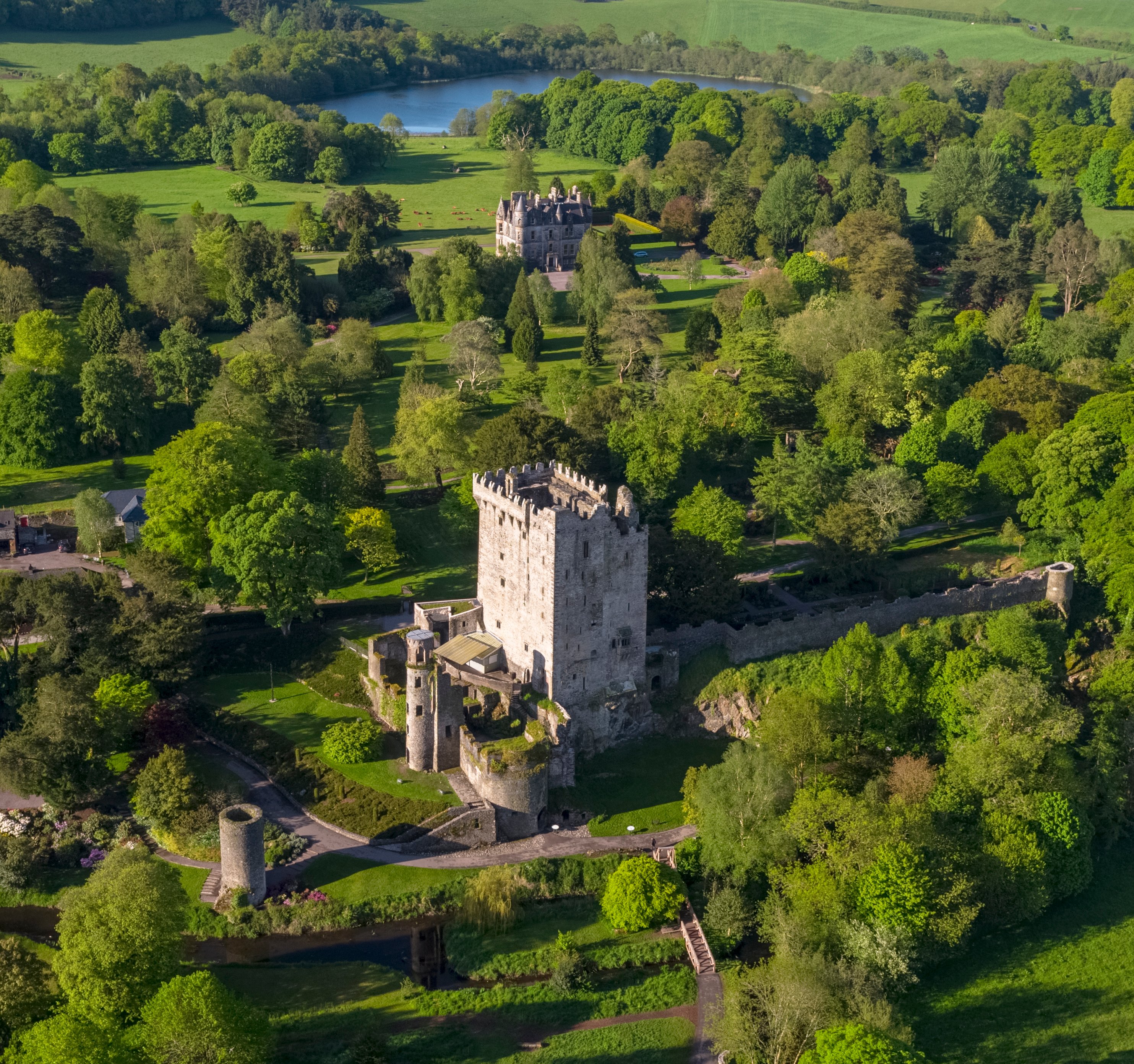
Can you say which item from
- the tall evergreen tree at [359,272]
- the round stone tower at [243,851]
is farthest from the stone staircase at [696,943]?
the tall evergreen tree at [359,272]

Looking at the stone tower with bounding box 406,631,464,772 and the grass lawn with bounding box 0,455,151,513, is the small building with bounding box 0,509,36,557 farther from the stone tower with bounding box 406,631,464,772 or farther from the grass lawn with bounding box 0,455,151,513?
the stone tower with bounding box 406,631,464,772

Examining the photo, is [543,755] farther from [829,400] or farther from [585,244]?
[585,244]

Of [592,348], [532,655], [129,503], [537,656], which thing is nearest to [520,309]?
[592,348]

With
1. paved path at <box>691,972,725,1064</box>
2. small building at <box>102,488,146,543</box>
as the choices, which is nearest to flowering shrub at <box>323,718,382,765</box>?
paved path at <box>691,972,725,1064</box>

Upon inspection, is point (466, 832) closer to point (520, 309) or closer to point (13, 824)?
point (13, 824)

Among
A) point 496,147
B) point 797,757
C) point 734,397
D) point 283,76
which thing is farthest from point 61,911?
point 283,76

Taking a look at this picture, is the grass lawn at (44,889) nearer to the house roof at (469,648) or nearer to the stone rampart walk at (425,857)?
the stone rampart walk at (425,857)
